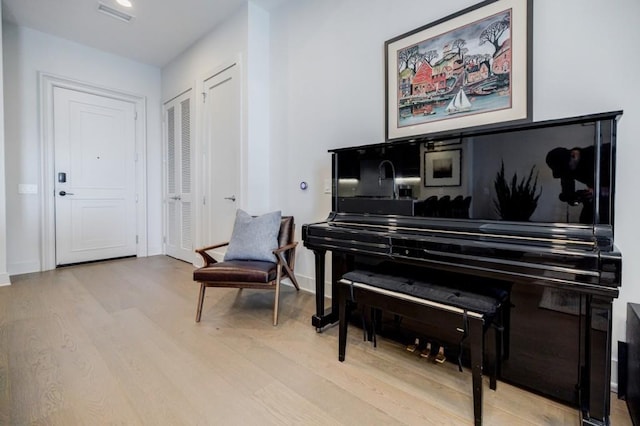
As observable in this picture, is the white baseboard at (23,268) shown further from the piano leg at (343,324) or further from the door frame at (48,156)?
the piano leg at (343,324)

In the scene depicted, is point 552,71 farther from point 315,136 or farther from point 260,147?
point 260,147

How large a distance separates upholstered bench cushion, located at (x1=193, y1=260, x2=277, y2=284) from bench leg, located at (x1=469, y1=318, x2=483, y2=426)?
1436mm

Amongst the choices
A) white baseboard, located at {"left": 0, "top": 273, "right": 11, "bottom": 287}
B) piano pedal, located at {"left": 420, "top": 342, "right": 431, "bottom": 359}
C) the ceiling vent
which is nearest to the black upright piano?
piano pedal, located at {"left": 420, "top": 342, "right": 431, "bottom": 359}

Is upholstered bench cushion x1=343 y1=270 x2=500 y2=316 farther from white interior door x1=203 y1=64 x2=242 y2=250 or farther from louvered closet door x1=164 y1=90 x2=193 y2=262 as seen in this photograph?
louvered closet door x1=164 y1=90 x2=193 y2=262

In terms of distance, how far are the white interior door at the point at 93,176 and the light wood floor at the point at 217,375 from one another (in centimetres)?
180

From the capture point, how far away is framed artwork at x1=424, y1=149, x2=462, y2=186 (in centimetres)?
177

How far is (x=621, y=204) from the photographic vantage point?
153 cm

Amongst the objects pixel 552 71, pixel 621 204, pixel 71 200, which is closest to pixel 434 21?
pixel 552 71

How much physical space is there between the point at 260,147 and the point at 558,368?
298 centimetres

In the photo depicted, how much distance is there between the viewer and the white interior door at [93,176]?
13.4ft

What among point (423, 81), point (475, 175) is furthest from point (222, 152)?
point (475, 175)

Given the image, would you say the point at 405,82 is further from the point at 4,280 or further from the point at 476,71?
the point at 4,280

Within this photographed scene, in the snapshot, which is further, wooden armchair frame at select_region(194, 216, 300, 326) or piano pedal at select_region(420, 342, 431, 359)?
wooden armchair frame at select_region(194, 216, 300, 326)

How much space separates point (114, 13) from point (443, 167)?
3919mm
